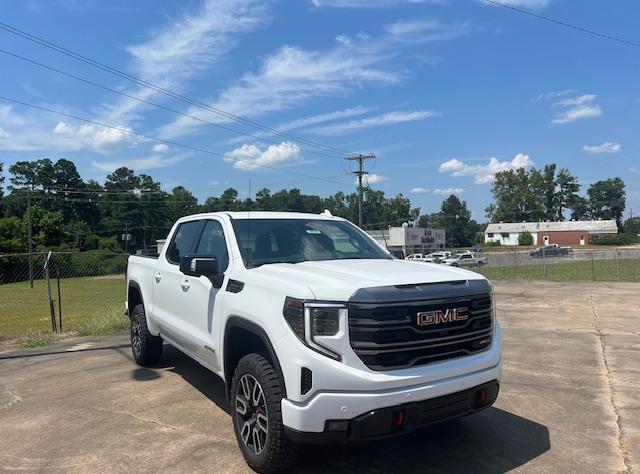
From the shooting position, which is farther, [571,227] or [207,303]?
[571,227]

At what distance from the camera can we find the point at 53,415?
199 inches

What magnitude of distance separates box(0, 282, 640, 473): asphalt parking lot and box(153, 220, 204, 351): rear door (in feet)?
2.40

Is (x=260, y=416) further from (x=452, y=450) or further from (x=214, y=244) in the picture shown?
(x=214, y=244)

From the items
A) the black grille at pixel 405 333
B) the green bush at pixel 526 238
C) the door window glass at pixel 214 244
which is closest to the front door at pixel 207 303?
the door window glass at pixel 214 244

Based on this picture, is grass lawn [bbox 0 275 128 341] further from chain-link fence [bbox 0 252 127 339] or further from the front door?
the front door

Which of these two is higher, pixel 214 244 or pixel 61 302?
pixel 214 244

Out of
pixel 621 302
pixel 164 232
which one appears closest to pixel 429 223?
pixel 164 232

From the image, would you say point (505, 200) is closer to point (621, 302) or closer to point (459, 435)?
point (621, 302)

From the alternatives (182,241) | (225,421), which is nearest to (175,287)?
(182,241)

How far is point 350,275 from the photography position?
11.8 feet

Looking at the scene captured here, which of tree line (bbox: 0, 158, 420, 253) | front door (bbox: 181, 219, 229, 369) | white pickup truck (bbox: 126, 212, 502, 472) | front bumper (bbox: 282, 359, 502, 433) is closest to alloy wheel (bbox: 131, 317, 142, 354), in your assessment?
front door (bbox: 181, 219, 229, 369)

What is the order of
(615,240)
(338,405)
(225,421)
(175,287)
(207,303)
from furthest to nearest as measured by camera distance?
(615,240) → (175,287) → (225,421) → (207,303) → (338,405)

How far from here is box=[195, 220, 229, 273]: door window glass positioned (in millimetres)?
4562

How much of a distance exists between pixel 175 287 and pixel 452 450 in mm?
3049
